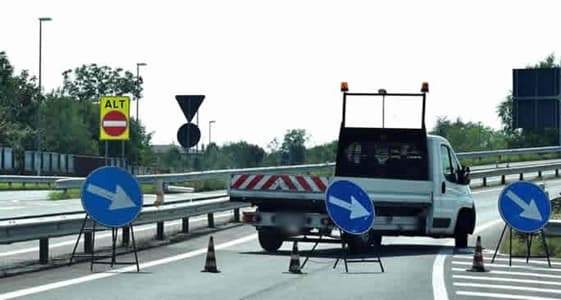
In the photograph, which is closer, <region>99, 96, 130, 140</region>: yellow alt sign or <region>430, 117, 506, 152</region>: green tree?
<region>99, 96, 130, 140</region>: yellow alt sign

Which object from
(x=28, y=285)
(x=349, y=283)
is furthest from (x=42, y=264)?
(x=349, y=283)

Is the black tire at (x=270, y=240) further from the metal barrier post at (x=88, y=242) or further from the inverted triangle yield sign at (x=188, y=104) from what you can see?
the inverted triangle yield sign at (x=188, y=104)

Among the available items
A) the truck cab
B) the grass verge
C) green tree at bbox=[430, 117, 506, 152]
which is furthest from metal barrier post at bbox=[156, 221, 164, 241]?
green tree at bbox=[430, 117, 506, 152]

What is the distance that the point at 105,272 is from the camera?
56.6 feet

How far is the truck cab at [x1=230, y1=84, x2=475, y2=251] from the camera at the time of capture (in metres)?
22.1

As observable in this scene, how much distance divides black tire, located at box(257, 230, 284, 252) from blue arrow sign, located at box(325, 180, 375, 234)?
3.96 metres

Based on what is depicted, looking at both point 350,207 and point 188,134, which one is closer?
point 350,207

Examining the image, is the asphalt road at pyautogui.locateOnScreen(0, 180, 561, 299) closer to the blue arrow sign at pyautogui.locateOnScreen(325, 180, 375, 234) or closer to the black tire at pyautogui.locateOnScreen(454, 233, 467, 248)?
the blue arrow sign at pyautogui.locateOnScreen(325, 180, 375, 234)

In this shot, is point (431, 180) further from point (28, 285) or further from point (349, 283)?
point (28, 285)

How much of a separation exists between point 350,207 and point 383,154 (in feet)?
18.8

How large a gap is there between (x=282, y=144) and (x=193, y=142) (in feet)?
202

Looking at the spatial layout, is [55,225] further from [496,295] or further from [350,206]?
[496,295]

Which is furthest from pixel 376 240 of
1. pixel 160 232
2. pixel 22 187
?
pixel 22 187

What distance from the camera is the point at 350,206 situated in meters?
18.6
